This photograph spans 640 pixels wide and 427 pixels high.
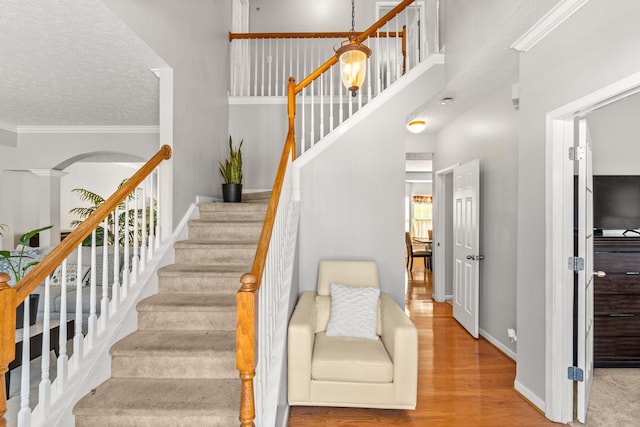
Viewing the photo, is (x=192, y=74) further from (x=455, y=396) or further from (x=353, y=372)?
(x=455, y=396)

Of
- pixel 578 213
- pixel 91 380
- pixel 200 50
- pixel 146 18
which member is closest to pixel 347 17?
pixel 200 50

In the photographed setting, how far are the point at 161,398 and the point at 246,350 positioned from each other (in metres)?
0.88

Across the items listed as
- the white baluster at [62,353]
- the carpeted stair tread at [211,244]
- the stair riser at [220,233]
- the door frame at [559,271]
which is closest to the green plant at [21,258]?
the white baluster at [62,353]

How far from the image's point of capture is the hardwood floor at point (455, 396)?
88.9 inches

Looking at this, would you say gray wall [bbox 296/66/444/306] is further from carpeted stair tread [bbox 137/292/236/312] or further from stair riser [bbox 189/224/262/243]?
carpeted stair tread [bbox 137/292/236/312]

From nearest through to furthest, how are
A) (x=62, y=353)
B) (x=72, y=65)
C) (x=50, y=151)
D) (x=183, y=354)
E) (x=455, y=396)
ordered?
(x=62, y=353) < (x=183, y=354) < (x=455, y=396) < (x=72, y=65) < (x=50, y=151)

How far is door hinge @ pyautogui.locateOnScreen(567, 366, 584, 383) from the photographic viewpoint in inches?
86.1

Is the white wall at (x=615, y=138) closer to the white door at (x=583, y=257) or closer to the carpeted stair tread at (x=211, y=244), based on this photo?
the white door at (x=583, y=257)

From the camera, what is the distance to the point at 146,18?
2391mm

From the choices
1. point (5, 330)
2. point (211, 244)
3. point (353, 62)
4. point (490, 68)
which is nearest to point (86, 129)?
point (211, 244)

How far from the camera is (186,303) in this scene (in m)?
2.35

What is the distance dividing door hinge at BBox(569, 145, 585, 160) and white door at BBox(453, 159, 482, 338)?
1471 mm

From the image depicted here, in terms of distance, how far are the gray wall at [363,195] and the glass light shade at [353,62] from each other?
0.82 meters

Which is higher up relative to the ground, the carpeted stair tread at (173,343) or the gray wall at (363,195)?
the gray wall at (363,195)
